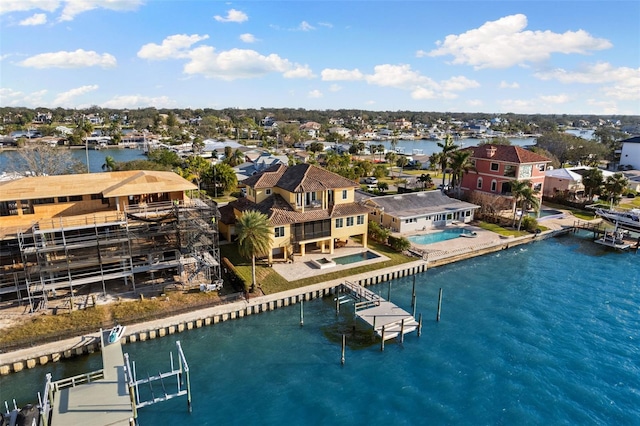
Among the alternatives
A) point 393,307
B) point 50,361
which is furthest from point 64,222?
point 393,307

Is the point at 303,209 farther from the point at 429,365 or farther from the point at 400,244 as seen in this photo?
the point at 429,365

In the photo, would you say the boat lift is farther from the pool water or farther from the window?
the window

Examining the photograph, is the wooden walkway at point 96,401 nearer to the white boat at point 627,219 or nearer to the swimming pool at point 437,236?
the swimming pool at point 437,236

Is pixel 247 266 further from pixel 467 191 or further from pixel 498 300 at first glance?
pixel 467 191

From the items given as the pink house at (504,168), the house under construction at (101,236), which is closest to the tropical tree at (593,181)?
the pink house at (504,168)

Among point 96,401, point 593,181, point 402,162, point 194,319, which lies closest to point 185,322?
point 194,319
